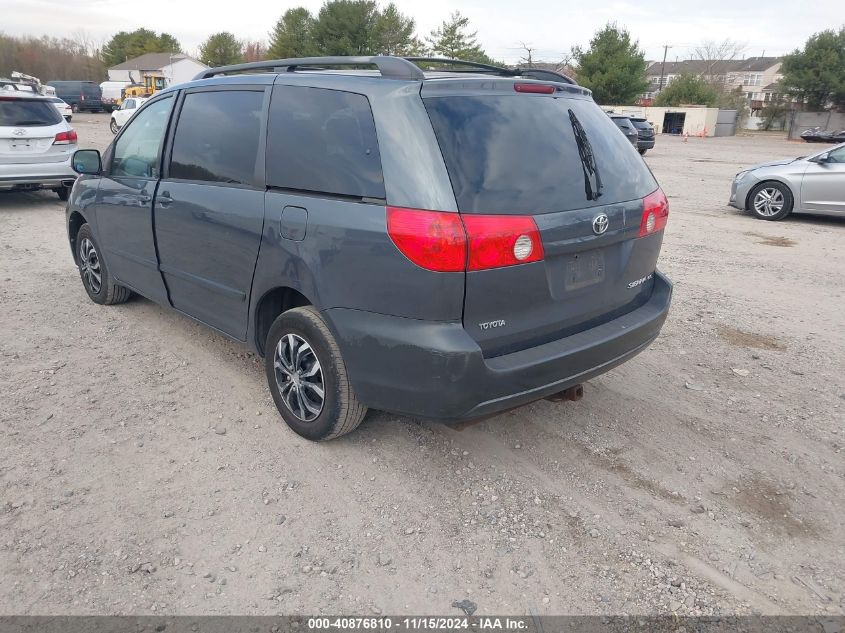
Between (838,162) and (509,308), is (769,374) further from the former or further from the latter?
(838,162)

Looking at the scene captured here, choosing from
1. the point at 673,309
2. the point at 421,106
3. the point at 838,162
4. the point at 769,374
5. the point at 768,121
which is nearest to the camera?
the point at 421,106

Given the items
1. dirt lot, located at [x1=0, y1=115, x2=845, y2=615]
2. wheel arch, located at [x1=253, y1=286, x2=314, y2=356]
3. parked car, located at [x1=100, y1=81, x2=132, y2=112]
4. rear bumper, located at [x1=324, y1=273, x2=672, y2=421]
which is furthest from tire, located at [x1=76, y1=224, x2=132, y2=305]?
parked car, located at [x1=100, y1=81, x2=132, y2=112]

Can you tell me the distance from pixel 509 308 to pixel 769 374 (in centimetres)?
267

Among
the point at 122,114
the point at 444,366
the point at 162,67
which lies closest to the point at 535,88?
the point at 444,366

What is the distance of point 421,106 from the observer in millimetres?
2818

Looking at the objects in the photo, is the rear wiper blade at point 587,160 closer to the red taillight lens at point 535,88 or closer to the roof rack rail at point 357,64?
the red taillight lens at point 535,88

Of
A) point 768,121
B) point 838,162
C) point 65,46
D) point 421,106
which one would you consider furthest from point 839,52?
point 65,46

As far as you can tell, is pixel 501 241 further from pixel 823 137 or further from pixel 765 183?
pixel 823 137

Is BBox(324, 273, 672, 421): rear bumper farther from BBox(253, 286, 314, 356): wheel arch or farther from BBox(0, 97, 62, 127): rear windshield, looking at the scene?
BBox(0, 97, 62, 127): rear windshield

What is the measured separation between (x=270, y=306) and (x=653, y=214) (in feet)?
7.03

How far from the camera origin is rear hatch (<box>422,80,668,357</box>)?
2758 mm

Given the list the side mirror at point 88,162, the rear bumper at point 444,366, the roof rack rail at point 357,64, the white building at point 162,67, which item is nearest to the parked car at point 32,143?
the side mirror at point 88,162

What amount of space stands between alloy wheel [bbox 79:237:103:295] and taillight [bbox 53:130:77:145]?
571cm

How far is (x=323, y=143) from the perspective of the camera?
124 inches
